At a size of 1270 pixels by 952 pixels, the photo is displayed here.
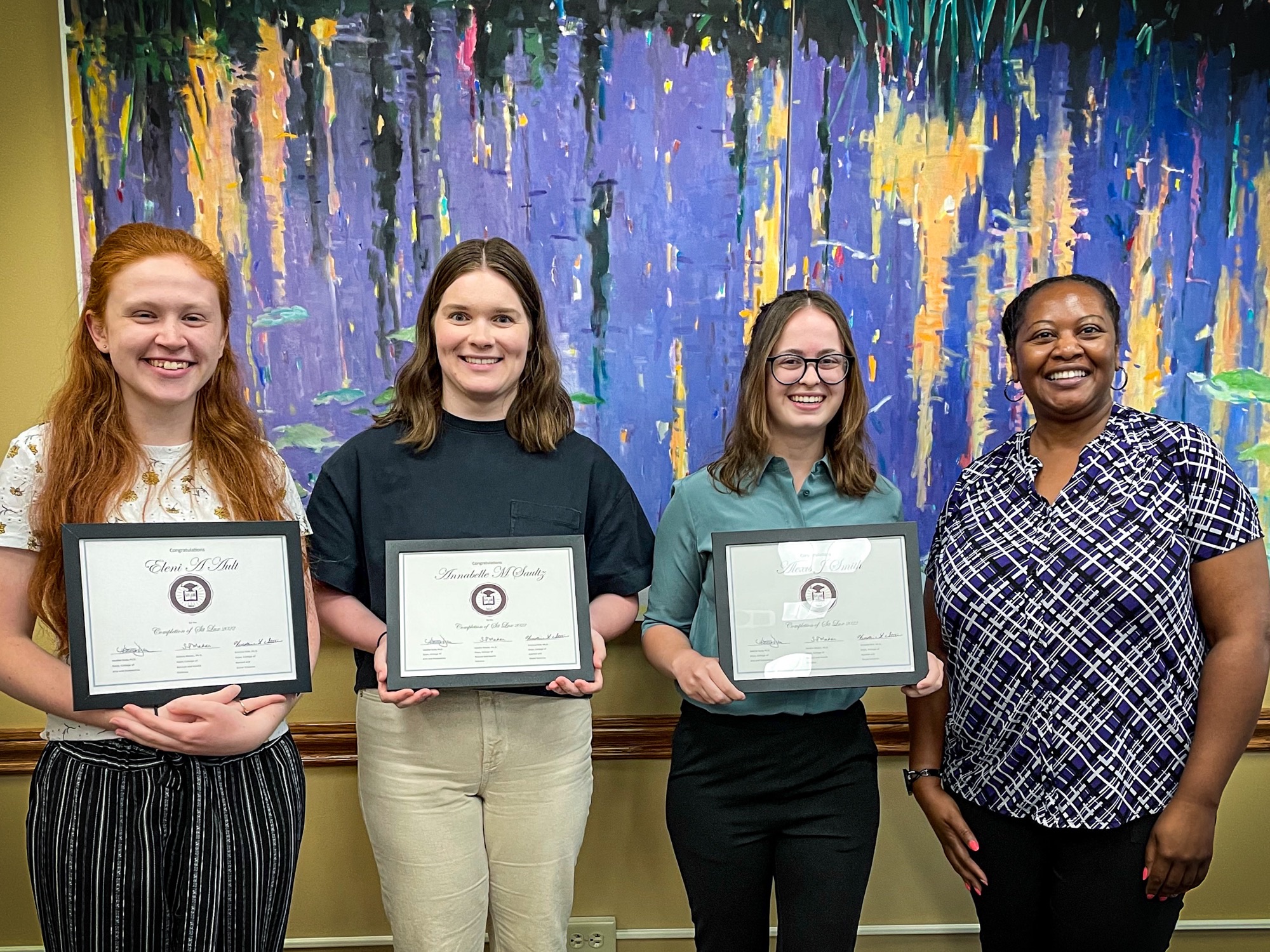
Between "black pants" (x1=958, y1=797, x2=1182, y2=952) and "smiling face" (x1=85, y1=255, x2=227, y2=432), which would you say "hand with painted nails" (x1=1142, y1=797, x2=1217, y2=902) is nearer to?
"black pants" (x1=958, y1=797, x2=1182, y2=952)

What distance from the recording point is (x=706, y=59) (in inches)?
81.0

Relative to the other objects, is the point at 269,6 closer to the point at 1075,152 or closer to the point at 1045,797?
the point at 1075,152

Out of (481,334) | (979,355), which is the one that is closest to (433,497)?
(481,334)

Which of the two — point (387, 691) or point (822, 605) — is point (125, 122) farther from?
point (822, 605)

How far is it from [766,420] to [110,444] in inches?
44.4

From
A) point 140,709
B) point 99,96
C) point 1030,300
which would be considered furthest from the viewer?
point 99,96

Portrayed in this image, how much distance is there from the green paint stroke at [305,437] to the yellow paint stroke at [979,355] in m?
1.59

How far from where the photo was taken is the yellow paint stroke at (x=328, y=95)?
203 cm

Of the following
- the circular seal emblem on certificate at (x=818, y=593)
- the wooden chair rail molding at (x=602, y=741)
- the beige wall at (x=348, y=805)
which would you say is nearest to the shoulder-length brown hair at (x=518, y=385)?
the circular seal emblem on certificate at (x=818, y=593)

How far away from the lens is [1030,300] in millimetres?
1646

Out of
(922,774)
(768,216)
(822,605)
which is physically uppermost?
(768,216)

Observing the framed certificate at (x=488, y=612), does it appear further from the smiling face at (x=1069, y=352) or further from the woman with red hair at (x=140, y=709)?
the smiling face at (x=1069, y=352)

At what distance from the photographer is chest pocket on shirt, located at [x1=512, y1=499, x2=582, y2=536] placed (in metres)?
1.59

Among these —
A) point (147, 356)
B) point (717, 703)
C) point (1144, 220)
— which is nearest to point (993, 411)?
point (1144, 220)
